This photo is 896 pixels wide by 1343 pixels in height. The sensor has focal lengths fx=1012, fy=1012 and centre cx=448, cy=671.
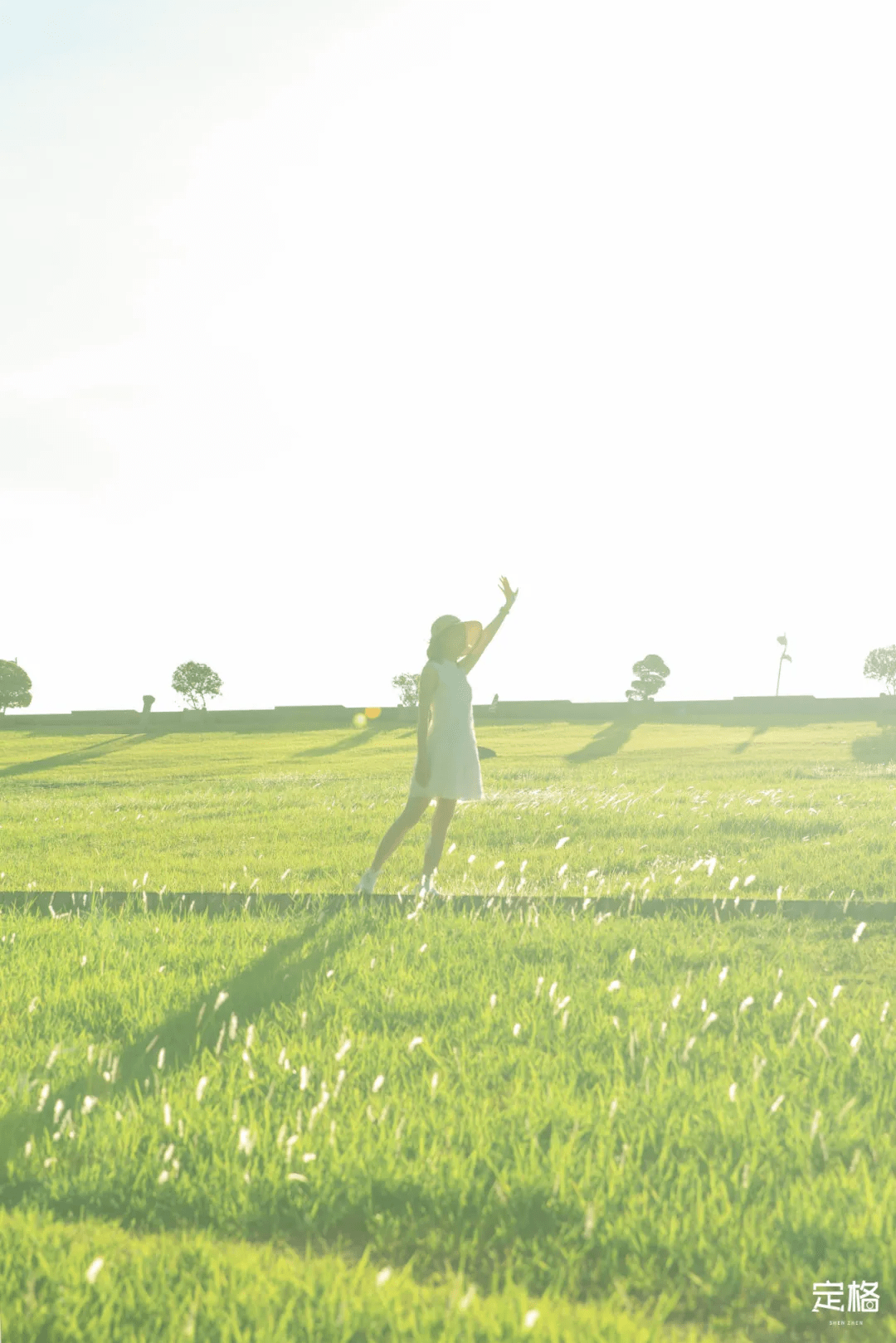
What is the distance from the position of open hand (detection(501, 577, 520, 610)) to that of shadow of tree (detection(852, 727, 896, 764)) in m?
23.6

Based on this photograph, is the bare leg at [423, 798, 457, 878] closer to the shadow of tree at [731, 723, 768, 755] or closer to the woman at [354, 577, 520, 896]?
the woman at [354, 577, 520, 896]

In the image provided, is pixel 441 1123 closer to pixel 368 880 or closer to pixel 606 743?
pixel 368 880

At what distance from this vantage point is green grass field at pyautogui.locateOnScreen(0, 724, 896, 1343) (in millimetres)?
2977

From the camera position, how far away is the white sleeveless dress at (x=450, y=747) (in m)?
9.13

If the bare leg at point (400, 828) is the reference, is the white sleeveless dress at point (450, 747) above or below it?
above

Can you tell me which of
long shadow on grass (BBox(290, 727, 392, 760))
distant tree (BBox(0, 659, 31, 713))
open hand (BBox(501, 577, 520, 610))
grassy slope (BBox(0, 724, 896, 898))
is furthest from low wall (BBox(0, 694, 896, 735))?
open hand (BBox(501, 577, 520, 610))

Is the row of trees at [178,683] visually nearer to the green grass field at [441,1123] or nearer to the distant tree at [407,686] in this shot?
the distant tree at [407,686]

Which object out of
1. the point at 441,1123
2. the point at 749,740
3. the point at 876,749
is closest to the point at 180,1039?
the point at 441,1123

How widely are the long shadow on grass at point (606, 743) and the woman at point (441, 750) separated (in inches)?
1053

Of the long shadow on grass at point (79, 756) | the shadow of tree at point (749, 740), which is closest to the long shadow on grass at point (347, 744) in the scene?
the long shadow on grass at point (79, 756)

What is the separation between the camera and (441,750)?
30.1 feet

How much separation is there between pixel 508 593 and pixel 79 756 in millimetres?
39609

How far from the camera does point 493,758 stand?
38844 millimetres

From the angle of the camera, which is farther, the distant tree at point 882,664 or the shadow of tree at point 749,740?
the distant tree at point 882,664
